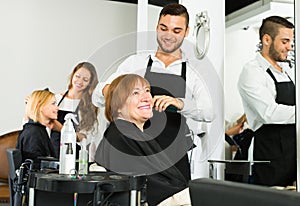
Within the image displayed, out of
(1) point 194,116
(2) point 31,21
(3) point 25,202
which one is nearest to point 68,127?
(3) point 25,202

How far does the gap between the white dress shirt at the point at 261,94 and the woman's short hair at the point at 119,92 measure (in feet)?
1.73

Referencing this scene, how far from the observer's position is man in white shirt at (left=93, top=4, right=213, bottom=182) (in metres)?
2.40

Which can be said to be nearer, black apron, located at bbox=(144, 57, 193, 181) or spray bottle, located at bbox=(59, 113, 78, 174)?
spray bottle, located at bbox=(59, 113, 78, 174)

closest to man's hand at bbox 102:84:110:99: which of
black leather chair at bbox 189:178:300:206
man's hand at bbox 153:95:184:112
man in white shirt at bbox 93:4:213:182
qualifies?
man in white shirt at bbox 93:4:213:182

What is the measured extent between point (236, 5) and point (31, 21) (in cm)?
254

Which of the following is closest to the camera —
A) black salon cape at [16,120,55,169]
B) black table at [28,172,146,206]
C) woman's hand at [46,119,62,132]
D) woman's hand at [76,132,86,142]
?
black table at [28,172,146,206]

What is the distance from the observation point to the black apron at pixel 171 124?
7.80 feet

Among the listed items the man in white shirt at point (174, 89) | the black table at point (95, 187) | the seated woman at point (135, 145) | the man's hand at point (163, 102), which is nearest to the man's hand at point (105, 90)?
the man in white shirt at point (174, 89)

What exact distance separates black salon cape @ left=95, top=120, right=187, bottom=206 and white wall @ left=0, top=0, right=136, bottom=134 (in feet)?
7.34

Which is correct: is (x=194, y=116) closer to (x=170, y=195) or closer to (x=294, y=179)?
(x=170, y=195)

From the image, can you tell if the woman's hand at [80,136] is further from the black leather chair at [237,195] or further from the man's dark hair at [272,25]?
the black leather chair at [237,195]

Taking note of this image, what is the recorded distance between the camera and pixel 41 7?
14.2 ft

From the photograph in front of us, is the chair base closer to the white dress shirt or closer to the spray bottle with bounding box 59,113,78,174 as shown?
the spray bottle with bounding box 59,113,78,174

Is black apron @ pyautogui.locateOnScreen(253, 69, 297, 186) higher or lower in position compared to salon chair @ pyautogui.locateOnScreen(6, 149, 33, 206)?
higher
